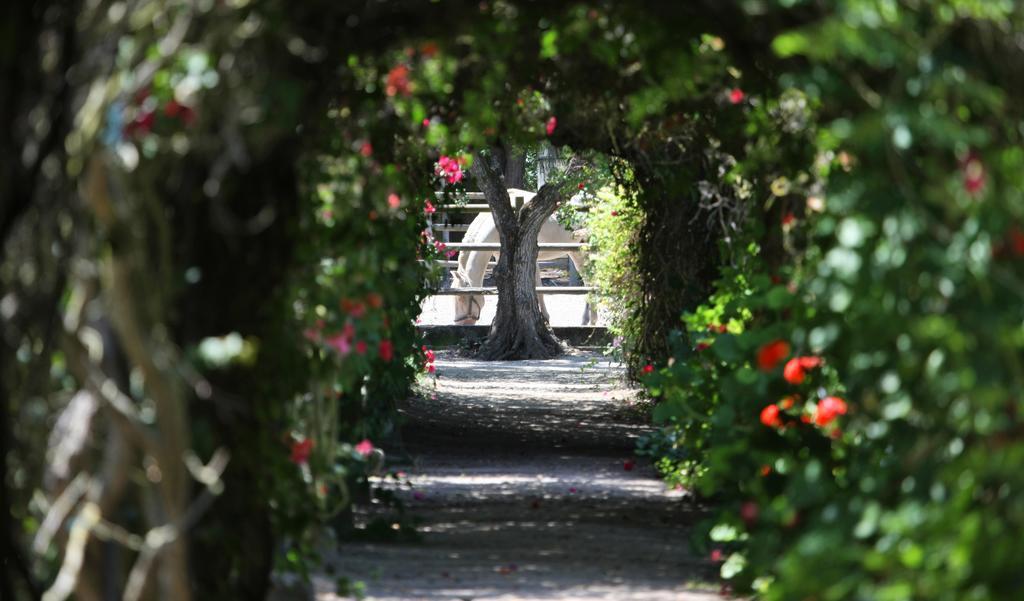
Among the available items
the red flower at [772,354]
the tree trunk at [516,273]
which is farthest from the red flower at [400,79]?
the tree trunk at [516,273]

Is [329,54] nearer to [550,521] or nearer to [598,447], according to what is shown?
[550,521]

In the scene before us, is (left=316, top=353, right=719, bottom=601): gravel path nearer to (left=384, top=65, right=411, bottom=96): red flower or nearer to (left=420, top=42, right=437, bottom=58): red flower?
(left=384, top=65, right=411, bottom=96): red flower

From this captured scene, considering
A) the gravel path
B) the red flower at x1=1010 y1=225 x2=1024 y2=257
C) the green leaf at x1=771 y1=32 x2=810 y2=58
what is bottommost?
the gravel path

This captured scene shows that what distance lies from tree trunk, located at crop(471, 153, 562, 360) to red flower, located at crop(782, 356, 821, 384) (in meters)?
Answer: 12.5

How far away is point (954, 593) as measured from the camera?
3139 mm

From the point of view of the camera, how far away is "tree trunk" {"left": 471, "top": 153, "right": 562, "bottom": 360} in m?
18.7

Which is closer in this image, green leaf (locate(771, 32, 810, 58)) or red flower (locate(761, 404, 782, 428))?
green leaf (locate(771, 32, 810, 58))

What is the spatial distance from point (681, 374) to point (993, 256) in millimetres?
3708

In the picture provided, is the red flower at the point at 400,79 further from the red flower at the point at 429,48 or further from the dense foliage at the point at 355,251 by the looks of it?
the red flower at the point at 429,48

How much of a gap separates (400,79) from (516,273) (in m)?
14.4

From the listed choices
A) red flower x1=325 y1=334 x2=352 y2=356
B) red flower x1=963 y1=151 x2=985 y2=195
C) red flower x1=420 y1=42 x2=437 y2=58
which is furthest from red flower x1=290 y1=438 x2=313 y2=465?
red flower x1=963 y1=151 x2=985 y2=195

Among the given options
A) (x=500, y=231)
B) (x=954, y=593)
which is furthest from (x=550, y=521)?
(x=500, y=231)

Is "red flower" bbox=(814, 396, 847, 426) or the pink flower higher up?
the pink flower

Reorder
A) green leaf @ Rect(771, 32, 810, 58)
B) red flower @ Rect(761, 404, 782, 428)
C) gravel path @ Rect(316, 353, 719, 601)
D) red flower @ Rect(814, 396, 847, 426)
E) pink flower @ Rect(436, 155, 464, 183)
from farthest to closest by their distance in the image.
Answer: pink flower @ Rect(436, 155, 464, 183), gravel path @ Rect(316, 353, 719, 601), red flower @ Rect(761, 404, 782, 428), red flower @ Rect(814, 396, 847, 426), green leaf @ Rect(771, 32, 810, 58)
